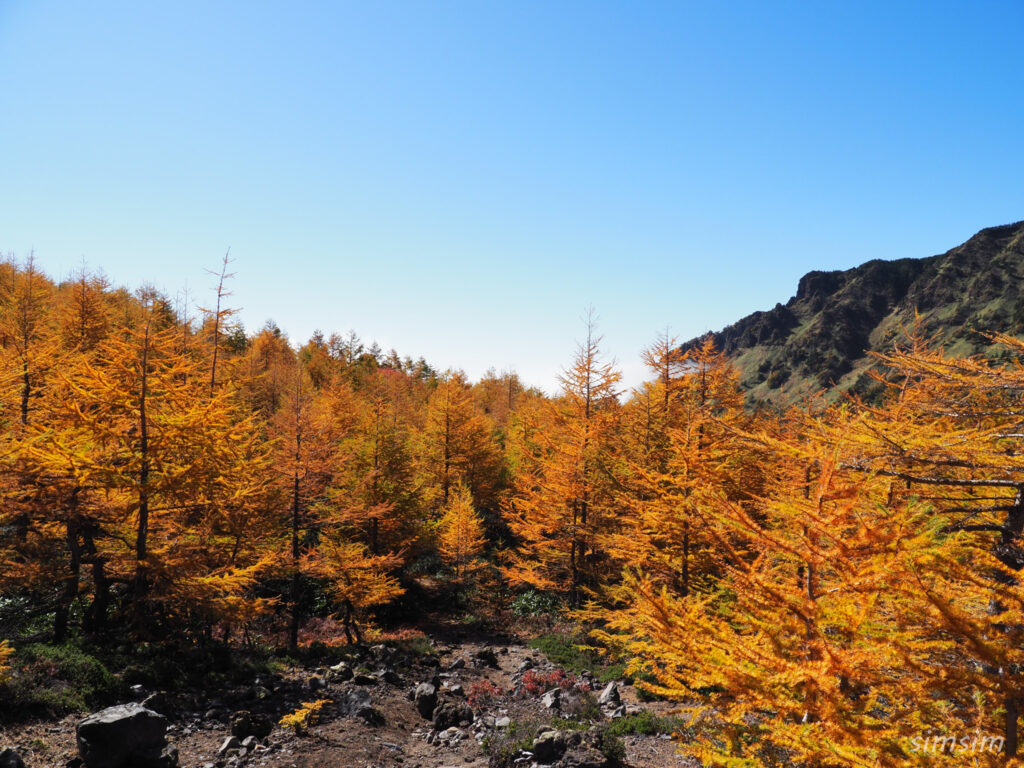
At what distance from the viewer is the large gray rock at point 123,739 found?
25.3ft

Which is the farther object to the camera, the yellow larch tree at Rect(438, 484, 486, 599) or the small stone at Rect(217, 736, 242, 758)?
the yellow larch tree at Rect(438, 484, 486, 599)

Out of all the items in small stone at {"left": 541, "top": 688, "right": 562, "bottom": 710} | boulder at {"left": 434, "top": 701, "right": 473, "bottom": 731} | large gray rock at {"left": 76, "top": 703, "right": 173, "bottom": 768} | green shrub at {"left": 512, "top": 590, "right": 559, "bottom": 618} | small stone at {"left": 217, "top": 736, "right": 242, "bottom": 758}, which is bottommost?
green shrub at {"left": 512, "top": 590, "right": 559, "bottom": 618}

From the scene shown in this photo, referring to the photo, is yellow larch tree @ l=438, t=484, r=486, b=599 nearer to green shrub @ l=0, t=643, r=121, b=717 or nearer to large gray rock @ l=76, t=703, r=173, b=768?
green shrub @ l=0, t=643, r=121, b=717

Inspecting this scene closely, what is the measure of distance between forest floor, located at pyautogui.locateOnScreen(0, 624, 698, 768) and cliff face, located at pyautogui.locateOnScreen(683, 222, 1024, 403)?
291 feet

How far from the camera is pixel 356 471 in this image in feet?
69.9

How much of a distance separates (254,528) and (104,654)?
15.6 ft

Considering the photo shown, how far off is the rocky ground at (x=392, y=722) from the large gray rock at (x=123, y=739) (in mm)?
470

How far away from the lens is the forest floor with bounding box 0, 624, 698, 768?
9156 mm

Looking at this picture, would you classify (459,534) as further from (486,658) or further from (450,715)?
(450,715)

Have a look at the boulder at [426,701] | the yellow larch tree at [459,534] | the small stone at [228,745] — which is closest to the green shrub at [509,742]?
the boulder at [426,701]

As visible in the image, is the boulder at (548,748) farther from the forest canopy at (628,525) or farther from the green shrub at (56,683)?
the green shrub at (56,683)

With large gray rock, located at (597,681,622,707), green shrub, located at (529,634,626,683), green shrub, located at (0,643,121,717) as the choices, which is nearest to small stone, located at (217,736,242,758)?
green shrub, located at (0,643,121,717)

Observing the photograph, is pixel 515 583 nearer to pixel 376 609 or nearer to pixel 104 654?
pixel 376 609

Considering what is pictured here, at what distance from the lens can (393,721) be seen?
11.9m
